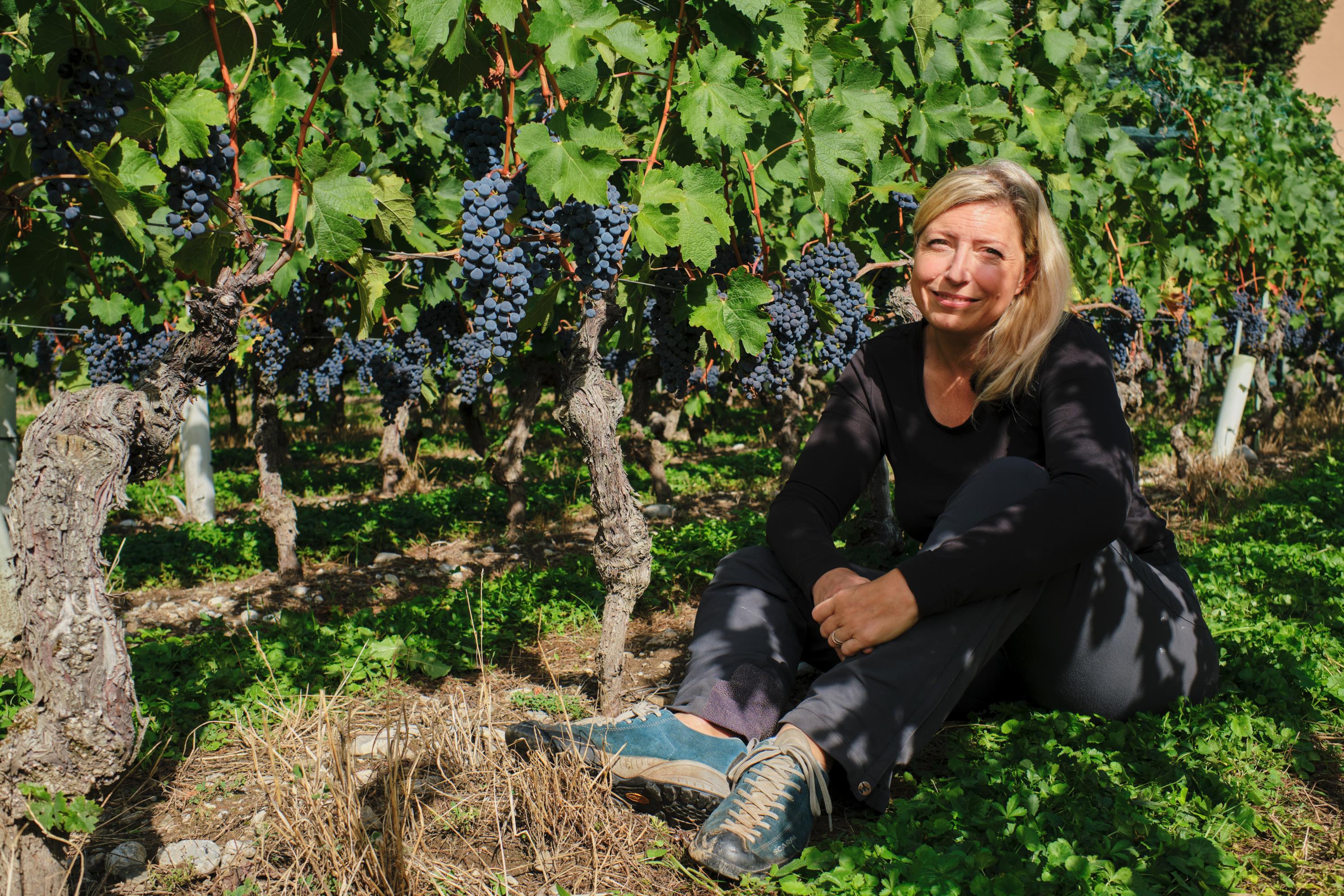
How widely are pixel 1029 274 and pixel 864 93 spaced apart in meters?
1.20

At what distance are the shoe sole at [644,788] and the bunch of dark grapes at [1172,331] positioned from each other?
588cm

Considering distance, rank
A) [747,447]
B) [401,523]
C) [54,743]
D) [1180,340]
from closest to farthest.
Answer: [54,743], [401,523], [1180,340], [747,447]

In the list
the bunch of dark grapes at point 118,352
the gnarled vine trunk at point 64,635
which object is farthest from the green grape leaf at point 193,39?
the bunch of dark grapes at point 118,352

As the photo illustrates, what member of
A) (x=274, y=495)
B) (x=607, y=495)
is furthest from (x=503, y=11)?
(x=274, y=495)

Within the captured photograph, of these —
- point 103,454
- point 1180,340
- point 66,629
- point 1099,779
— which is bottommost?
point 1099,779

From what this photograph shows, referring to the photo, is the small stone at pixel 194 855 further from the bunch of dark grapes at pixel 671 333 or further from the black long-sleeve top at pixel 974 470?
the bunch of dark grapes at pixel 671 333

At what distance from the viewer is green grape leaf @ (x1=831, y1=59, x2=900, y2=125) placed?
3.21 meters

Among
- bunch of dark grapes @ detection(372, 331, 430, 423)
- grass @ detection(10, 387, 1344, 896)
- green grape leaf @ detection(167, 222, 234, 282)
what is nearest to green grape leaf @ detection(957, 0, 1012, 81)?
grass @ detection(10, 387, 1344, 896)

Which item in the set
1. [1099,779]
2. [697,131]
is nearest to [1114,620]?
[1099,779]

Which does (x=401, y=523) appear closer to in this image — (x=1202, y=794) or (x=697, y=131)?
(x=697, y=131)

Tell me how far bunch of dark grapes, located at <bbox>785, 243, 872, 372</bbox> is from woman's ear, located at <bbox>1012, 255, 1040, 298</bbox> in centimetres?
122

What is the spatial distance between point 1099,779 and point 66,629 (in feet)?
7.07

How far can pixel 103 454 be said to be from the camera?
71.8 inches

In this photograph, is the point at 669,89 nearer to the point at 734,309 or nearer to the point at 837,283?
the point at 734,309
